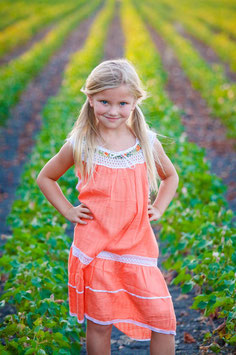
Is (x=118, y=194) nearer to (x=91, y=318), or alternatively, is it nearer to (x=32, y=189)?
(x=91, y=318)

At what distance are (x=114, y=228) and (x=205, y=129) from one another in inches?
284

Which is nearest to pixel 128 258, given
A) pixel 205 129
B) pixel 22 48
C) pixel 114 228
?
pixel 114 228

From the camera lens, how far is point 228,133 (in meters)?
8.17

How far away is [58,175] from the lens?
2.31 metres

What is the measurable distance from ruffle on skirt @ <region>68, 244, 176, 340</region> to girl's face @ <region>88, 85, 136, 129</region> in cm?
64

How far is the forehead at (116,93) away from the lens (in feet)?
6.83

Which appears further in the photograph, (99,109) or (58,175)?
(58,175)

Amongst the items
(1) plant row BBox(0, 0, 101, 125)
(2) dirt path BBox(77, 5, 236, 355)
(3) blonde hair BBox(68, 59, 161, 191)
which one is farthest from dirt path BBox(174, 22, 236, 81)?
(3) blonde hair BBox(68, 59, 161, 191)

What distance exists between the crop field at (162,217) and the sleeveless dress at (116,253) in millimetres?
411

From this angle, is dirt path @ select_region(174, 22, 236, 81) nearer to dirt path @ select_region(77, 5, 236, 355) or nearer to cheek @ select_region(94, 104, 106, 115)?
dirt path @ select_region(77, 5, 236, 355)

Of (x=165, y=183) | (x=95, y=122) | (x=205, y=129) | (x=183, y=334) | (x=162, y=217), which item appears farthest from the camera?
(x=205, y=129)

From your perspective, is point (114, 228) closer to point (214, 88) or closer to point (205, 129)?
point (205, 129)

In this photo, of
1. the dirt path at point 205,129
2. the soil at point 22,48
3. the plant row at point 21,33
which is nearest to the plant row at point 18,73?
the soil at point 22,48

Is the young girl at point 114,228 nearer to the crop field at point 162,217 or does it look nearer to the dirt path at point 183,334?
the crop field at point 162,217
